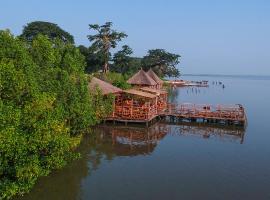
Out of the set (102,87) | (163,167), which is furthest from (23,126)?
(102,87)

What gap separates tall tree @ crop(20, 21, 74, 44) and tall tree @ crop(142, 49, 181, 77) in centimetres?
1940

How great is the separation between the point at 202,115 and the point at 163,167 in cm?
1650

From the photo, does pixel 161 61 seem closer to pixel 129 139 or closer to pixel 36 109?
pixel 129 139

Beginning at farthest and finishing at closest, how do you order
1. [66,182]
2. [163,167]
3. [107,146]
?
[107,146]
[163,167]
[66,182]

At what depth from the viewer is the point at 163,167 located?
2256cm

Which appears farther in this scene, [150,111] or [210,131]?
[150,111]

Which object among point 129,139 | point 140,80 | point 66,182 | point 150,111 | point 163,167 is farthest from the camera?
point 140,80

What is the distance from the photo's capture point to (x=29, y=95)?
51.1 feet

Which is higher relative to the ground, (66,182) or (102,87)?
(102,87)

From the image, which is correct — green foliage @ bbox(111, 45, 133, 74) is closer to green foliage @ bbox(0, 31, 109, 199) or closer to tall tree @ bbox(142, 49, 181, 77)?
tall tree @ bbox(142, 49, 181, 77)

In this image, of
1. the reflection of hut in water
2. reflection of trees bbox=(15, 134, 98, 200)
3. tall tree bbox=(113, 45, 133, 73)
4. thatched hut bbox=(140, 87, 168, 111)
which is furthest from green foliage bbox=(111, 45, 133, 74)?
reflection of trees bbox=(15, 134, 98, 200)

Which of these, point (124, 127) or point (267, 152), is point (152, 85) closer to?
point (124, 127)

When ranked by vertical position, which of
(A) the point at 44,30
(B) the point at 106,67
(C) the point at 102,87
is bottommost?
(C) the point at 102,87

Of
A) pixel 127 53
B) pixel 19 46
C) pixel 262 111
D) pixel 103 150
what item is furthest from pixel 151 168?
pixel 127 53
